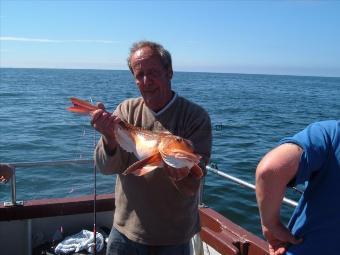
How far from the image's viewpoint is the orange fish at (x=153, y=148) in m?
2.68

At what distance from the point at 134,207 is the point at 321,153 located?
1665 mm

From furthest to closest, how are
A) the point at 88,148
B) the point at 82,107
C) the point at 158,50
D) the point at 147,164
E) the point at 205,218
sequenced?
the point at 88,148, the point at 205,218, the point at 158,50, the point at 82,107, the point at 147,164

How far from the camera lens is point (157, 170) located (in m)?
3.21

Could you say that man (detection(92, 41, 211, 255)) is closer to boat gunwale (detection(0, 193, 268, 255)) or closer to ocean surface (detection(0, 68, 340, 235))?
boat gunwale (detection(0, 193, 268, 255))

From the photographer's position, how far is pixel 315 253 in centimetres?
229

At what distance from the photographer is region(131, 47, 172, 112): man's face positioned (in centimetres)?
322

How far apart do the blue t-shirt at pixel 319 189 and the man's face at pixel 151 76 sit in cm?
130

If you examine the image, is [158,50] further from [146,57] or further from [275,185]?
[275,185]

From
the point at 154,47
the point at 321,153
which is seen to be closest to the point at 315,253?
the point at 321,153

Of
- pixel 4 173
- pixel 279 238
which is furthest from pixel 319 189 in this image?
pixel 4 173

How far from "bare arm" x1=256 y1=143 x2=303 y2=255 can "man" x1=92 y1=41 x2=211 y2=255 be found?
84cm

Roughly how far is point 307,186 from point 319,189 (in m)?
0.08

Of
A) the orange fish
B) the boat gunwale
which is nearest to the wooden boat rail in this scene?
the boat gunwale

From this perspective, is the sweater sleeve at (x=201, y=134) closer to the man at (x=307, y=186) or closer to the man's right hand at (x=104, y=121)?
the man's right hand at (x=104, y=121)
